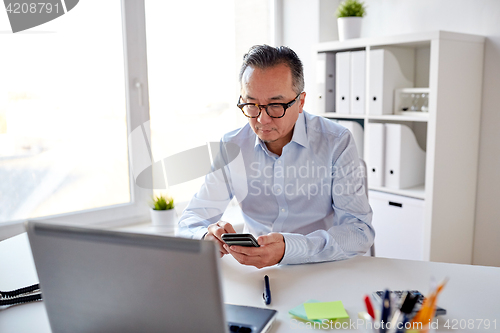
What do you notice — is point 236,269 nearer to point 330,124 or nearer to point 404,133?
point 330,124

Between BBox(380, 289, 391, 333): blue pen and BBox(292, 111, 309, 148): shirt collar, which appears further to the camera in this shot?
BBox(292, 111, 309, 148): shirt collar

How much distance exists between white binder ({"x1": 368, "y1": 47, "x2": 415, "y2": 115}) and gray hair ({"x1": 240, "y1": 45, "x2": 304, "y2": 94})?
38.0 inches

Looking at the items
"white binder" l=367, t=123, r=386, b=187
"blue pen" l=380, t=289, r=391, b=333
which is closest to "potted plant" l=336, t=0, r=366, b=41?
"white binder" l=367, t=123, r=386, b=187

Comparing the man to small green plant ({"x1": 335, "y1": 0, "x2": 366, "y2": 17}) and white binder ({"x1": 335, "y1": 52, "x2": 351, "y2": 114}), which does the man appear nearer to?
white binder ({"x1": 335, "y1": 52, "x2": 351, "y2": 114})

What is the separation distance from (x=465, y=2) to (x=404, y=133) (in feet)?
2.51

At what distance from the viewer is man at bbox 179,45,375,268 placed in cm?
147

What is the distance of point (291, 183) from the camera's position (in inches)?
64.4

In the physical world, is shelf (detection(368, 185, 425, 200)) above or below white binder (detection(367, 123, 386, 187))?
below

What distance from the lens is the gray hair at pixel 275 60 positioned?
1.49 meters

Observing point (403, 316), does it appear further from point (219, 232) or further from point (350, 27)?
point (350, 27)

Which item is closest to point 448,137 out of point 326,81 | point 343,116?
point 343,116

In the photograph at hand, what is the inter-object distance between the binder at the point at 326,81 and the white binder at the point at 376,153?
0.35m

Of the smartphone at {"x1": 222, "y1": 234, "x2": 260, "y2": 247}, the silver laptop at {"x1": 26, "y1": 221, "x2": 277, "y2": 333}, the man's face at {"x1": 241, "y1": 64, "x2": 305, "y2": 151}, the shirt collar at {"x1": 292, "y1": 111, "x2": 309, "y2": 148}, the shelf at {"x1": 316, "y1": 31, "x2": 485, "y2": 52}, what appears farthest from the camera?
the shelf at {"x1": 316, "y1": 31, "x2": 485, "y2": 52}

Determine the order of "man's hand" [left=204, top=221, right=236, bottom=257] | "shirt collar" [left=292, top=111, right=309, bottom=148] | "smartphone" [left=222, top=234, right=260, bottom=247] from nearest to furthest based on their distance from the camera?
"smartphone" [left=222, top=234, right=260, bottom=247] → "man's hand" [left=204, top=221, right=236, bottom=257] → "shirt collar" [left=292, top=111, right=309, bottom=148]
